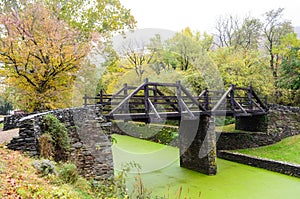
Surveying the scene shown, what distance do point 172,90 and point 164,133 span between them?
260cm

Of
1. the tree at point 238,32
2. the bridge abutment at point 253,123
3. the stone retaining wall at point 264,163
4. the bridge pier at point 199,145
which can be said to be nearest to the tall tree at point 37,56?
the bridge pier at point 199,145

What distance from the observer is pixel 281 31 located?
18.8 meters

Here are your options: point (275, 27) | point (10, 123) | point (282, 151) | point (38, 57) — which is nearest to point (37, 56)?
point (38, 57)

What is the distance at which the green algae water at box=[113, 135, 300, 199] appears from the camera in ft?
21.6

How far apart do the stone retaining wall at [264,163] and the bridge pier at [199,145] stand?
192cm

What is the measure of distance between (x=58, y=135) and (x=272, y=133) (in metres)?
9.58

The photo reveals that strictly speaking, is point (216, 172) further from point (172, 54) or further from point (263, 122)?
point (172, 54)

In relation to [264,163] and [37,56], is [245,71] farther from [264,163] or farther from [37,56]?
[37,56]

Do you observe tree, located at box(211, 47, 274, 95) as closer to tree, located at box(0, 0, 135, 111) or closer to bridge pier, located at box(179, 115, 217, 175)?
bridge pier, located at box(179, 115, 217, 175)

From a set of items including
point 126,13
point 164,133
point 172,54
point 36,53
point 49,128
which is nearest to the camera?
point 49,128

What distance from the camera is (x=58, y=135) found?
4.95 meters

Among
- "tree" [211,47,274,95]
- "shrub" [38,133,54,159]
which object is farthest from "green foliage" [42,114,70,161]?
"tree" [211,47,274,95]

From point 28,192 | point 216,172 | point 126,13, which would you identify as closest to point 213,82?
point 126,13

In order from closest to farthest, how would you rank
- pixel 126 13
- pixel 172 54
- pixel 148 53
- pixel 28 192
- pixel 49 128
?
pixel 28 192
pixel 49 128
pixel 126 13
pixel 172 54
pixel 148 53
